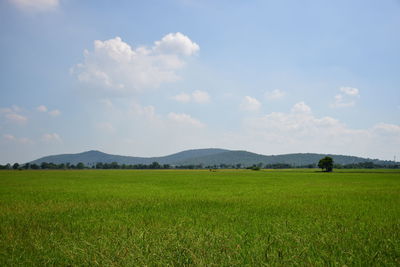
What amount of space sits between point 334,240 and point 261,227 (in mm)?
2540

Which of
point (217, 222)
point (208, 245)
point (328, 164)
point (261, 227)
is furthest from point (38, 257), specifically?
point (328, 164)

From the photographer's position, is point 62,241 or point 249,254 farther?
point 62,241

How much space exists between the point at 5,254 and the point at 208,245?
190 inches

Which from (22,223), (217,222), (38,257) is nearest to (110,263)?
(38,257)

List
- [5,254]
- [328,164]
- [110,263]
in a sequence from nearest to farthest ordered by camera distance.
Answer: [110,263], [5,254], [328,164]

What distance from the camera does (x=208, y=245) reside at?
614cm

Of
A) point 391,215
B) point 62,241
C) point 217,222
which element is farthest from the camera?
point 391,215

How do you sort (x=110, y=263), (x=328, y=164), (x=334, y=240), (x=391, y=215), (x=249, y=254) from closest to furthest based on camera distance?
1. (x=110, y=263)
2. (x=249, y=254)
3. (x=334, y=240)
4. (x=391, y=215)
5. (x=328, y=164)

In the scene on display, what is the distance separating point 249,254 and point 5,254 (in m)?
5.73

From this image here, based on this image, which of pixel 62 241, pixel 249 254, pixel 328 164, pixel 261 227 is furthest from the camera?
pixel 328 164

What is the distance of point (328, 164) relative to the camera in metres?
119

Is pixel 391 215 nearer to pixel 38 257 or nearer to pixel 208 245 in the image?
pixel 208 245

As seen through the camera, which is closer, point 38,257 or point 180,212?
point 38,257

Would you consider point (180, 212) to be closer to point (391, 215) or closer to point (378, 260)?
point (378, 260)
